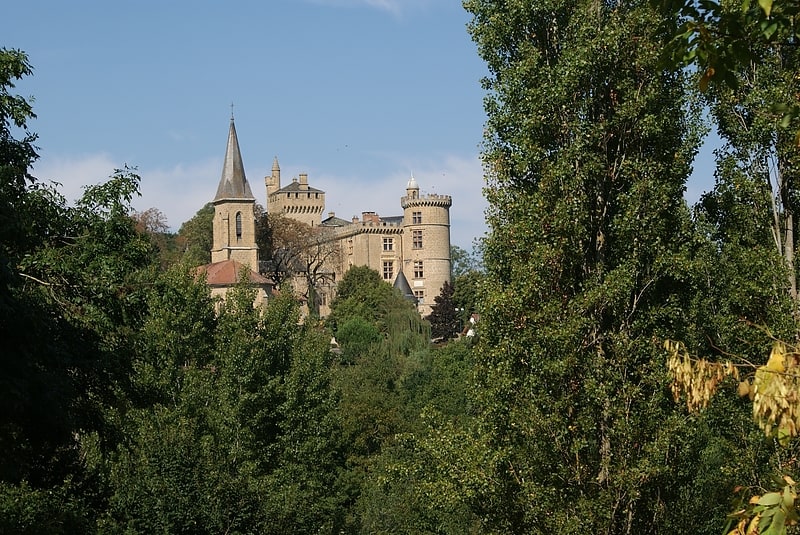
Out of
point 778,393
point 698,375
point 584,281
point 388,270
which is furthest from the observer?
point 388,270

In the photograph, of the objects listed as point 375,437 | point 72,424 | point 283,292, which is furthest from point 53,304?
point 375,437

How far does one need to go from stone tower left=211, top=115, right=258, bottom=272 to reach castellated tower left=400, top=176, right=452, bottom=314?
26364 mm

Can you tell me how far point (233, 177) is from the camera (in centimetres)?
8012

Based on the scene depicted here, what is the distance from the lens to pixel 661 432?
1384cm

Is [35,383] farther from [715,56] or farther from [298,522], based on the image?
[298,522]

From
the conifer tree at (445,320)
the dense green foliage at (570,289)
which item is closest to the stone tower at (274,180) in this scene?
the conifer tree at (445,320)

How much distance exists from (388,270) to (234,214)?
28.8m

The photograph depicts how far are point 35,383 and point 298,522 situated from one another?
13.9 metres

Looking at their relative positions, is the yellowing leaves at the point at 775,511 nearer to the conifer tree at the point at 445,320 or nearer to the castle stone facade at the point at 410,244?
the conifer tree at the point at 445,320

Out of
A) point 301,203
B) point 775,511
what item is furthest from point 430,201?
point 775,511

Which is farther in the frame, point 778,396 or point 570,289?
point 570,289

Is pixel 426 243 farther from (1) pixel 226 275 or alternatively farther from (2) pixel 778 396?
(2) pixel 778 396

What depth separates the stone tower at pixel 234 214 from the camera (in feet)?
261

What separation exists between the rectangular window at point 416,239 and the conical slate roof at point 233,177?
91.2ft
